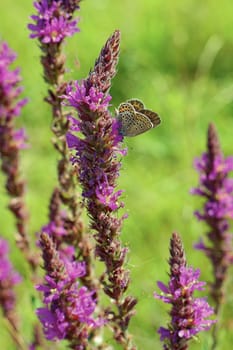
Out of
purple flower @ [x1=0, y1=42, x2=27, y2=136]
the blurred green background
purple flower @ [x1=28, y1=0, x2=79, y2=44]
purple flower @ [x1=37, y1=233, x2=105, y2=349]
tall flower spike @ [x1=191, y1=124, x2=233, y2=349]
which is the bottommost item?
purple flower @ [x1=37, y1=233, x2=105, y2=349]

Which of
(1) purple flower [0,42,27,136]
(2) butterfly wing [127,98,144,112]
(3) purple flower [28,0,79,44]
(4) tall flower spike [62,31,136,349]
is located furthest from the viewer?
A: (1) purple flower [0,42,27,136]

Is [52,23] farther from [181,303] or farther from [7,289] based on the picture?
[7,289]

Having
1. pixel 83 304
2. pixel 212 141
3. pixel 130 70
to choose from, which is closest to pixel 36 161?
pixel 130 70

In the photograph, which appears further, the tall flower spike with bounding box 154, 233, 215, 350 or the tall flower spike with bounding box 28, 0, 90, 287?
the tall flower spike with bounding box 28, 0, 90, 287

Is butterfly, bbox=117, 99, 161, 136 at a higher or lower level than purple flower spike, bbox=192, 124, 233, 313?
lower

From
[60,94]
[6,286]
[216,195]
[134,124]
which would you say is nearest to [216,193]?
[216,195]

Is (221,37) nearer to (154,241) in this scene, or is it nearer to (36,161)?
(36,161)

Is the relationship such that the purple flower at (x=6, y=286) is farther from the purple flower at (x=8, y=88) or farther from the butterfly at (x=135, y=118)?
the butterfly at (x=135, y=118)

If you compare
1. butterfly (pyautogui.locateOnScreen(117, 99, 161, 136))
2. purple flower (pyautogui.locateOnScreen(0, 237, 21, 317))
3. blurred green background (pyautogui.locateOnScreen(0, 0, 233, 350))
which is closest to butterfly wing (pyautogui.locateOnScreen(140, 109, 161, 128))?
butterfly (pyautogui.locateOnScreen(117, 99, 161, 136))

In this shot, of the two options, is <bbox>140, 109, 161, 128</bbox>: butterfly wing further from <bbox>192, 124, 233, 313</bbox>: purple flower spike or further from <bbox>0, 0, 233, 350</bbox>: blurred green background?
<bbox>0, 0, 233, 350</bbox>: blurred green background
